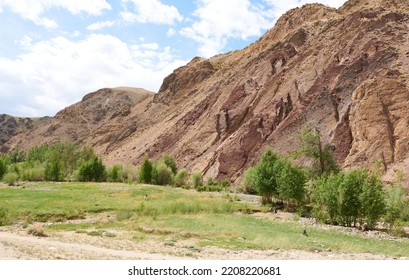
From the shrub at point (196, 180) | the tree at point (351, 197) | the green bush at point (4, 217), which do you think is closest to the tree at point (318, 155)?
the tree at point (351, 197)

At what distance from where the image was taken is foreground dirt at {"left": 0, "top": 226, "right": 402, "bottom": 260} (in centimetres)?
1948

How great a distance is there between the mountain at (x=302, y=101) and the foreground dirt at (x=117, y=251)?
4227 cm

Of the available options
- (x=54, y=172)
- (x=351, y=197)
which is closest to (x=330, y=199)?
(x=351, y=197)

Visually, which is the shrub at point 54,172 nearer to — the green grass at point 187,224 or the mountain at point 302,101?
the mountain at point 302,101

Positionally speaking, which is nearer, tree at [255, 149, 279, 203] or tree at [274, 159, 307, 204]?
tree at [274, 159, 307, 204]

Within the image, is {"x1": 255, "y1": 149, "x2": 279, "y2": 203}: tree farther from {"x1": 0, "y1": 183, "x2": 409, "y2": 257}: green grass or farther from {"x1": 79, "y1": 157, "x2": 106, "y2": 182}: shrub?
{"x1": 79, "y1": 157, "x2": 106, "y2": 182}: shrub

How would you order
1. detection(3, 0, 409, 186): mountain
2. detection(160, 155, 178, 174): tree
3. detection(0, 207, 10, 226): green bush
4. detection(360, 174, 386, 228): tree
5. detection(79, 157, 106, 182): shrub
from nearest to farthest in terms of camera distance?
detection(0, 207, 10, 226): green bush, detection(360, 174, 386, 228): tree, detection(3, 0, 409, 186): mountain, detection(79, 157, 106, 182): shrub, detection(160, 155, 178, 174): tree

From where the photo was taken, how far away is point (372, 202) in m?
35.8

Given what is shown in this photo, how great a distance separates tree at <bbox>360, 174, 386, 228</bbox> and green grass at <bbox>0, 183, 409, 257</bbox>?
4065mm

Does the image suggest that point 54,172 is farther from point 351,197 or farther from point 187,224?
point 351,197

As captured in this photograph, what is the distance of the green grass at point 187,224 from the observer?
2740 centimetres

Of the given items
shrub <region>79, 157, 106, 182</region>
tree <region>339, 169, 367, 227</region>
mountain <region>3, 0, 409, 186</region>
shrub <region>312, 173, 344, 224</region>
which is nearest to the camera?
tree <region>339, 169, 367, 227</region>

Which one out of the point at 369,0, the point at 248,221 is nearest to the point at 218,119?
the point at 369,0

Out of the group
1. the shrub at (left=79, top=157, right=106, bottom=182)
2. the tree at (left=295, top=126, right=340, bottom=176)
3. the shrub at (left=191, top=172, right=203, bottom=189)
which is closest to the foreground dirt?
the tree at (left=295, top=126, right=340, bottom=176)
